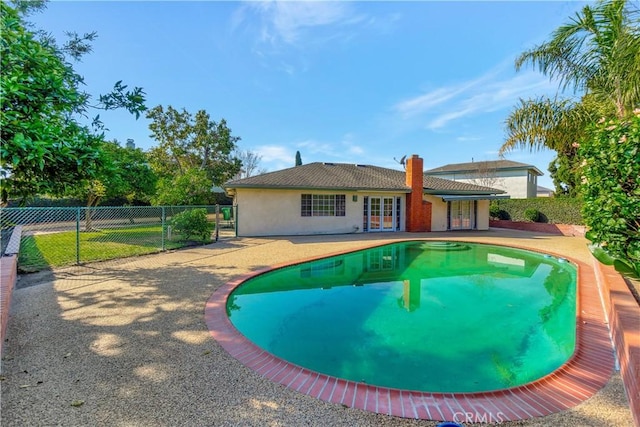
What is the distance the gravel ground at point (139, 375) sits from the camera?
9.80 ft

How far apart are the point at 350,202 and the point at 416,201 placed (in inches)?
196

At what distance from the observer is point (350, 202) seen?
2016cm

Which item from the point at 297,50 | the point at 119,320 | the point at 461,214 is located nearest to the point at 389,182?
the point at 461,214

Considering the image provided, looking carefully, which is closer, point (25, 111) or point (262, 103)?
point (25, 111)

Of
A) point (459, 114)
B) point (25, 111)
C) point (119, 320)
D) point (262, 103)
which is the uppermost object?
point (262, 103)

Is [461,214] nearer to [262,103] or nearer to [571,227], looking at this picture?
[571,227]

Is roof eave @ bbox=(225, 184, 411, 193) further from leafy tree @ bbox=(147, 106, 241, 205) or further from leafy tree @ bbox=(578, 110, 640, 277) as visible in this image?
leafy tree @ bbox=(147, 106, 241, 205)

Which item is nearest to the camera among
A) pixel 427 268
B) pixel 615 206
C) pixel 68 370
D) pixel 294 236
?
pixel 68 370

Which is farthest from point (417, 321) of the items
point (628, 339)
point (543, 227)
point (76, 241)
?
point (543, 227)

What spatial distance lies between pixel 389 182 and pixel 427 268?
1155 cm

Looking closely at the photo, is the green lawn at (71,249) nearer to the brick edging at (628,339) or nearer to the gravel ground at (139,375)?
the gravel ground at (139,375)

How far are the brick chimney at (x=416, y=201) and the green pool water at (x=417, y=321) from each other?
9816 millimetres

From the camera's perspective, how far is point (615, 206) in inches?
251

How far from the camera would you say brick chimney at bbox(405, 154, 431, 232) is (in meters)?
21.0
